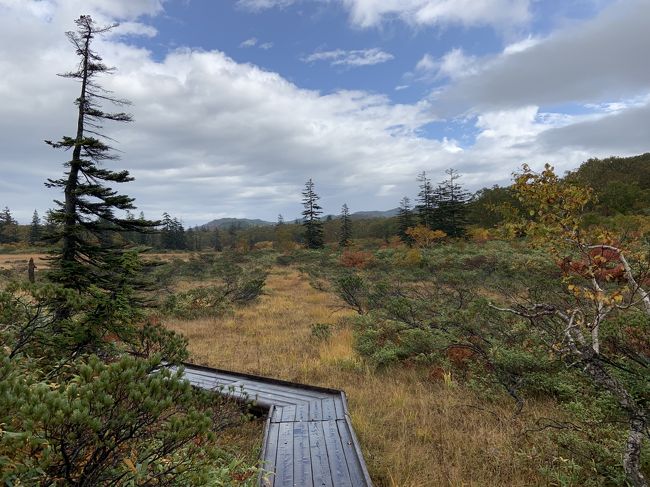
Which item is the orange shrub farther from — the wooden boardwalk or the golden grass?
the wooden boardwalk

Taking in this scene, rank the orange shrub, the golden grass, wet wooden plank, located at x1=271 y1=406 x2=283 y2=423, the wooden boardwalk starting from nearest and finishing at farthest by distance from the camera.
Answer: the wooden boardwalk < the golden grass < wet wooden plank, located at x1=271 y1=406 x2=283 y2=423 < the orange shrub

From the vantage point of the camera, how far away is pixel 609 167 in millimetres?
45500

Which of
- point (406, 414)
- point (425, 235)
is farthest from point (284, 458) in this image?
point (425, 235)

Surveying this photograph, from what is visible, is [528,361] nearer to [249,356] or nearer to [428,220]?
[249,356]

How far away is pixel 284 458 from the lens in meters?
4.00

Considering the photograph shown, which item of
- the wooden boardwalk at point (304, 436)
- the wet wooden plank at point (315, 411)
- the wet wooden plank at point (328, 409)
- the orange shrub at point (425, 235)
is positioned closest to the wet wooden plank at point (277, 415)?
the wooden boardwalk at point (304, 436)

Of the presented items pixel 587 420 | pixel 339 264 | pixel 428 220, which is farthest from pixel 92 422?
pixel 428 220

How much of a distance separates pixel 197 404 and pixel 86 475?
1132 mm

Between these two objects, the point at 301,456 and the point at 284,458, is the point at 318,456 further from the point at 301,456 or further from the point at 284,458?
the point at 284,458

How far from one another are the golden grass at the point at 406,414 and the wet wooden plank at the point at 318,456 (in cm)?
51

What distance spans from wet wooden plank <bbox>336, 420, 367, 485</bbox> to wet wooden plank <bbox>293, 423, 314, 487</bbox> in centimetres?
40

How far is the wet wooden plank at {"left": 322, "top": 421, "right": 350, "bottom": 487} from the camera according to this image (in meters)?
3.59

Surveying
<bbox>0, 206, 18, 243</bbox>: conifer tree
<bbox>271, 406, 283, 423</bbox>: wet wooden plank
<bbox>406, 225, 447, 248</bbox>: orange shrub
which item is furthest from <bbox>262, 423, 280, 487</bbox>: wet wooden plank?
<bbox>0, 206, 18, 243</bbox>: conifer tree

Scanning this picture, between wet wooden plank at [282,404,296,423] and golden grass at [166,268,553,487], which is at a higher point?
wet wooden plank at [282,404,296,423]
